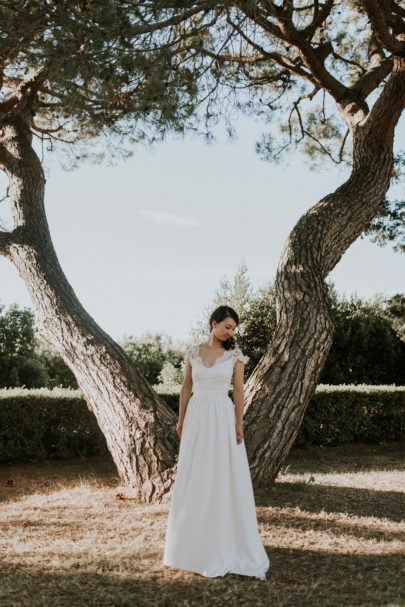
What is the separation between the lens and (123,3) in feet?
17.6

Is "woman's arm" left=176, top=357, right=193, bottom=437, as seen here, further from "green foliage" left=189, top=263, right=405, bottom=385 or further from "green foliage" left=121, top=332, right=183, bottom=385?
"green foliage" left=121, top=332, right=183, bottom=385

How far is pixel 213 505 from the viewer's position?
4344 millimetres

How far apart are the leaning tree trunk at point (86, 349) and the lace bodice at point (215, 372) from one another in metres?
1.91

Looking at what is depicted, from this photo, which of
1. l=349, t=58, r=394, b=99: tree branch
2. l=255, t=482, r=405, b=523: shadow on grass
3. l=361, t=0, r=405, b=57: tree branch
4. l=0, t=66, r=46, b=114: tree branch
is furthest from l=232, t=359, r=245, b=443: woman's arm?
l=0, t=66, r=46, b=114: tree branch

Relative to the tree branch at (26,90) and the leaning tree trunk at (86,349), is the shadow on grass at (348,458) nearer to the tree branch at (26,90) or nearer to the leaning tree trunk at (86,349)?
the leaning tree trunk at (86,349)

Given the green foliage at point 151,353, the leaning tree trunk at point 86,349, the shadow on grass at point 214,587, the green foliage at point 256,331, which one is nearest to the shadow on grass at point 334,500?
the leaning tree trunk at point 86,349

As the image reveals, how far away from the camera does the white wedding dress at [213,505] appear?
4324mm

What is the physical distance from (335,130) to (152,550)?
8.18 m

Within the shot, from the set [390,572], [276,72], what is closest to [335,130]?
[276,72]

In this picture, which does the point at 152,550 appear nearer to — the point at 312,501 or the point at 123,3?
the point at 312,501

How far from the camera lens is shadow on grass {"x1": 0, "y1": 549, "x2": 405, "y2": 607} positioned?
154 inches

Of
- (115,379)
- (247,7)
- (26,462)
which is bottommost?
(26,462)

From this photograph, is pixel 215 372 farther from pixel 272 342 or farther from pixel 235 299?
pixel 235 299

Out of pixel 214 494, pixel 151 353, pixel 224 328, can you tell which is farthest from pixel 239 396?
pixel 151 353
